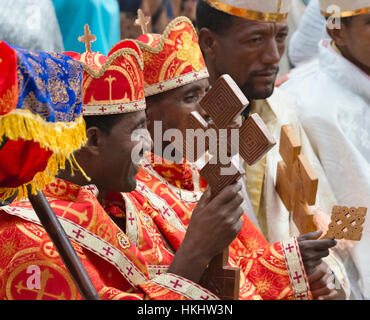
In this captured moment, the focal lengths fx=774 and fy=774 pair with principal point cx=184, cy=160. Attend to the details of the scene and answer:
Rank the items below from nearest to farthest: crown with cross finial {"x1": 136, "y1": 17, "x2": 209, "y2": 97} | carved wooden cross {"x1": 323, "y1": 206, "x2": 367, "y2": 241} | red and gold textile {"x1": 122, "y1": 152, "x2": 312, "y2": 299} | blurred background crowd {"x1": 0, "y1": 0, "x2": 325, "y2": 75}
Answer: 1. carved wooden cross {"x1": 323, "y1": 206, "x2": 367, "y2": 241}
2. red and gold textile {"x1": 122, "y1": 152, "x2": 312, "y2": 299}
3. crown with cross finial {"x1": 136, "y1": 17, "x2": 209, "y2": 97}
4. blurred background crowd {"x1": 0, "y1": 0, "x2": 325, "y2": 75}

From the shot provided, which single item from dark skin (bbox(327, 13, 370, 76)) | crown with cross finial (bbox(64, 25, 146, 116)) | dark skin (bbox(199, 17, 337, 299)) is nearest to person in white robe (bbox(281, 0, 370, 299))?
dark skin (bbox(327, 13, 370, 76))

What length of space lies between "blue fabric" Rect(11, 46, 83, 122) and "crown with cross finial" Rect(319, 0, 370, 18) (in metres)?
2.13

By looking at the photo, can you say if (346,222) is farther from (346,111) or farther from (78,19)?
(78,19)

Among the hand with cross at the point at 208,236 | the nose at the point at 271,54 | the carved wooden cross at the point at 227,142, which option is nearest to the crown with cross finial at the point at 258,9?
the nose at the point at 271,54

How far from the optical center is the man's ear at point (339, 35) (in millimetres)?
3697

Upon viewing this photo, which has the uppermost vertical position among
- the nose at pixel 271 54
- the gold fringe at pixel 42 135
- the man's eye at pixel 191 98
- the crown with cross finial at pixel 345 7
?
the crown with cross finial at pixel 345 7

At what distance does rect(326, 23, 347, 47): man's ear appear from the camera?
12.1 ft

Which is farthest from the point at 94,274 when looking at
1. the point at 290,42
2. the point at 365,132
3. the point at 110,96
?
the point at 290,42

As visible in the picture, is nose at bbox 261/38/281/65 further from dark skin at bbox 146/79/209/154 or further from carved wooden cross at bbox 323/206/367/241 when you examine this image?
carved wooden cross at bbox 323/206/367/241

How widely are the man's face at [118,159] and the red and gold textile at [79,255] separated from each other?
0.23 ft

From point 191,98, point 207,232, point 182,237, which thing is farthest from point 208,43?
point 207,232

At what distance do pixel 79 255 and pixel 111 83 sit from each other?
20.2 inches

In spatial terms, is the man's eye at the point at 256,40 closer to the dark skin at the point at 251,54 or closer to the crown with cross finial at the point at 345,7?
the dark skin at the point at 251,54
